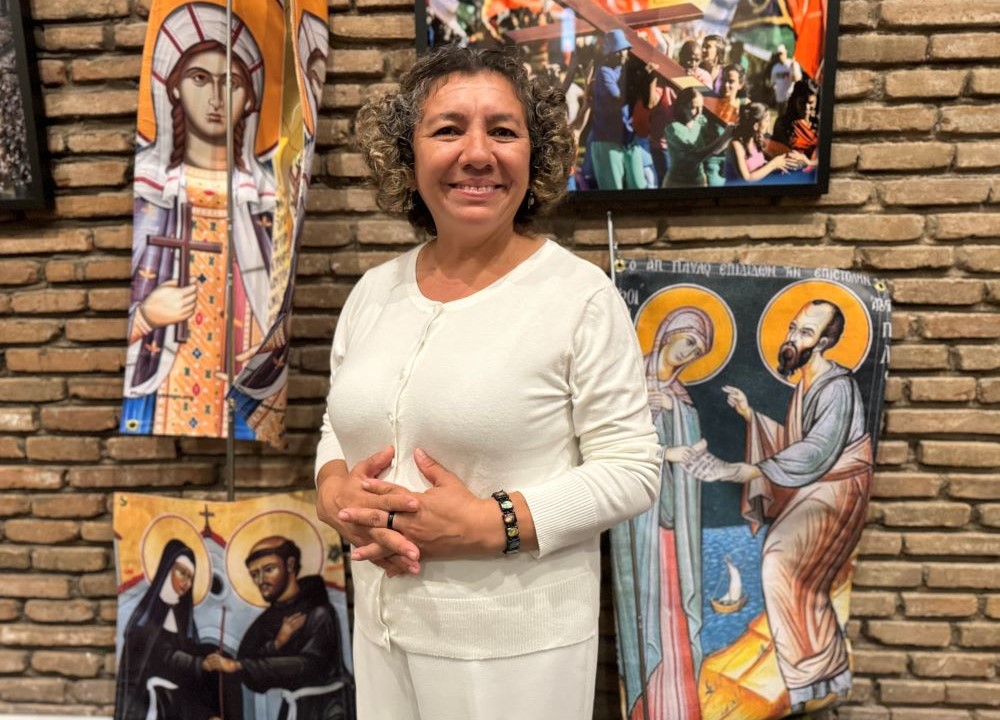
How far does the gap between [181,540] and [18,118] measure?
1.20 metres

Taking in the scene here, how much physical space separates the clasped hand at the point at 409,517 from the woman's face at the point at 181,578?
36.4 inches

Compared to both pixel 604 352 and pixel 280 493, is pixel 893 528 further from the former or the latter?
pixel 280 493

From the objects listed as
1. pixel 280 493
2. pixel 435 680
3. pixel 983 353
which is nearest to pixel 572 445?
pixel 435 680

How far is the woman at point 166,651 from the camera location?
6.28ft

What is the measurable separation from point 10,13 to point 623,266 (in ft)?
5.61

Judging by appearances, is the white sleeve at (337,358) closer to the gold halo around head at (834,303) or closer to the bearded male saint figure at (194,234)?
the bearded male saint figure at (194,234)

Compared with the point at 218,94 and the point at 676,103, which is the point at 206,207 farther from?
the point at 676,103

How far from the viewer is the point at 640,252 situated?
72.5 inches

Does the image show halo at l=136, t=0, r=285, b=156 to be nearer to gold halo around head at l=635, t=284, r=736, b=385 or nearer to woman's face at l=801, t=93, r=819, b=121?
gold halo around head at l=635, t=284, r=736, b=385

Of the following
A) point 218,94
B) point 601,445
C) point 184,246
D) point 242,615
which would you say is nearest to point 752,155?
point 601,445

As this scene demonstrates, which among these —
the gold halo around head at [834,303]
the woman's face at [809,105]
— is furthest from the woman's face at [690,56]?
the gold halo around head at [834,303]

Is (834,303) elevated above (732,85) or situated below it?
below

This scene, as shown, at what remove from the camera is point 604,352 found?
1.19 meters

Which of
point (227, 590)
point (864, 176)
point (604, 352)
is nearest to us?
point (604, 352)
